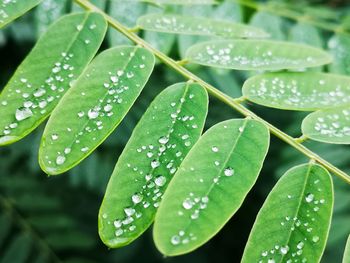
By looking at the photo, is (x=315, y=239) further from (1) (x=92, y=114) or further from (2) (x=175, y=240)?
(1) (x=92, y=114)

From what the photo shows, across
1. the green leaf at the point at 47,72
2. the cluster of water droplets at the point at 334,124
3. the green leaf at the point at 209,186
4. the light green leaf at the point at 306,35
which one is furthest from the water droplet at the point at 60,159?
the light green leaf at the point at 306,35

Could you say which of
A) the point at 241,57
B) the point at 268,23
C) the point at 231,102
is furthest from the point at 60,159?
the point at 268,23

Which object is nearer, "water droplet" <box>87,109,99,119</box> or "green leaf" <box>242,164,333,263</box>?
"green leaf" <box>242,164,333,263</box>

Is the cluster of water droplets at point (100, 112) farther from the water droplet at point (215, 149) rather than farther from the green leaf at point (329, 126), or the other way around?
the green leaf at point (329, 126)

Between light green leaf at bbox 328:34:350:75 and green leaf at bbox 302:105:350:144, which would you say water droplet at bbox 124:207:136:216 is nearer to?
green leaf at bbox 302:105:350:144

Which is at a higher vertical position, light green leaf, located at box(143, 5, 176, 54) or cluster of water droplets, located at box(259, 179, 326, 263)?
cluster of water droplets, located at box(259, 179, 326, 263)

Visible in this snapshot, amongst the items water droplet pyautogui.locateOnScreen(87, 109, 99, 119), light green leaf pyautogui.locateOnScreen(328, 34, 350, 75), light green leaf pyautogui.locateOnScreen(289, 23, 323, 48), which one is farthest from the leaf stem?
light green leaf pyautogui.locateOnScreen(289, 23, 323, 48)

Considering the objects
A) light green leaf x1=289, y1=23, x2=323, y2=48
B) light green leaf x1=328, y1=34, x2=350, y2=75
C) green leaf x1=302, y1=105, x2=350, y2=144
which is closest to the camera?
green leaf x1=302, y1=105, x2=350, y2=144
